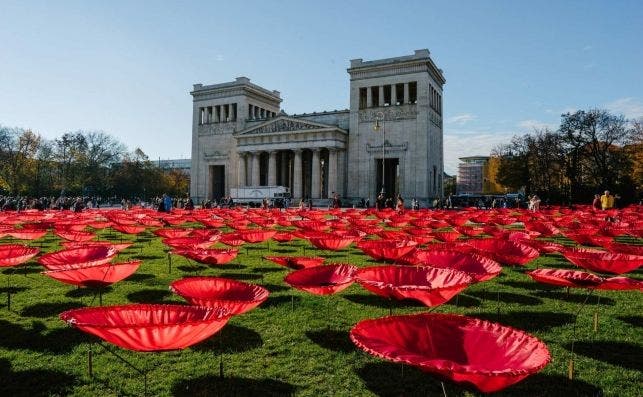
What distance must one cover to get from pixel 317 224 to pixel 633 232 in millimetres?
8552

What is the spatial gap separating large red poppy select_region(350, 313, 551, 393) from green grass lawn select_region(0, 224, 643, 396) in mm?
1073

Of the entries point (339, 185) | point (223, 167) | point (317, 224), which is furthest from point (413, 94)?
point (317, 224)

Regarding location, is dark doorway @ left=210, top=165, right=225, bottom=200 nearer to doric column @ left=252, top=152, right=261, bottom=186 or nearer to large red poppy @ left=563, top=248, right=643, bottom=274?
doric column @ left=252, top=152, right=261, bottom=186

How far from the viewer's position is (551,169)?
2514 inches

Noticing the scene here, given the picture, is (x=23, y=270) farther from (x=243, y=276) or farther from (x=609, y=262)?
(x=609, y=262)

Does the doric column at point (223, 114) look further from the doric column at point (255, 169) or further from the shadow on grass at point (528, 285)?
the shadow on grass at point (528, 285)

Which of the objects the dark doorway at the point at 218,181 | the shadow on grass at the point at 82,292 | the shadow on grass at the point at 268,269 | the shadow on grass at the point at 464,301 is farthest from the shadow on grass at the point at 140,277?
the dark doorway at the point at 218,181

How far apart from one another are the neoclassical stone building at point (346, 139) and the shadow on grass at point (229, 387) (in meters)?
49.7

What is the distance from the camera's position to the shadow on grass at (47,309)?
6.21 m

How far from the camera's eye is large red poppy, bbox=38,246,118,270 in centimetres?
629

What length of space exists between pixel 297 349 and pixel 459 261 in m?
2.72

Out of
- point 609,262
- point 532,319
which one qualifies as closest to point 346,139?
point 609,262

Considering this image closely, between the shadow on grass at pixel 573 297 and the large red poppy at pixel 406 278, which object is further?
the shadow on grass at pixel 573 297

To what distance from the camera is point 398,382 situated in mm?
4152
